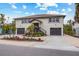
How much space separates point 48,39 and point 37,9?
833 mm

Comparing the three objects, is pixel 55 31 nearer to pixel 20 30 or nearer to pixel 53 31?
pixel 53 31

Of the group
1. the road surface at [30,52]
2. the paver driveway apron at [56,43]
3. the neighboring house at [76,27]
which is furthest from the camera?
the neighboring house at [76,27]

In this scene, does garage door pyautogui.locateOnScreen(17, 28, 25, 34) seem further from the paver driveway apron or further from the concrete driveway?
the paver driveway apron

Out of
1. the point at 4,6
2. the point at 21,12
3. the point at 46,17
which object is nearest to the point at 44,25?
the point at 46,17

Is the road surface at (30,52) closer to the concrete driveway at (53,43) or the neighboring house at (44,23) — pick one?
the concrete driveway at (53,43)

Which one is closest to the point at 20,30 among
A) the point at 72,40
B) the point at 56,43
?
the point at 56,43

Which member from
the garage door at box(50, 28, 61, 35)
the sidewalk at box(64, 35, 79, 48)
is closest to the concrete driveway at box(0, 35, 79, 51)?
the sidewalk at box(64, 35, 79, 48)

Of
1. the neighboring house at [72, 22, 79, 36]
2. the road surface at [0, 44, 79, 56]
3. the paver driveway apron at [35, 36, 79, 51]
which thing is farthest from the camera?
the neighboring house at [72, 22, 79, 36]

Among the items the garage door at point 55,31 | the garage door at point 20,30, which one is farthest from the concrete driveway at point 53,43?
the garage door at point 20,30

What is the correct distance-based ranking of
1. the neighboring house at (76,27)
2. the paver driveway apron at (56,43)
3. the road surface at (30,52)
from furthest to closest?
the neighboring house at (76,27) → the paver driveway apron at (56,43) → the road surface at (30,52)

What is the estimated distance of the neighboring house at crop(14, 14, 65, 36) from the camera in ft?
20.0

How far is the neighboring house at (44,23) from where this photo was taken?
610 centimetres

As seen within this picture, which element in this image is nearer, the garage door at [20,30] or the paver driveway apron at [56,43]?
the paver driveway apron at [56,43]

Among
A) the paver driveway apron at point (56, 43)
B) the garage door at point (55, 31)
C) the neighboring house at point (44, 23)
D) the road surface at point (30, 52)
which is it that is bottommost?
the road surface at point (30, 52)
